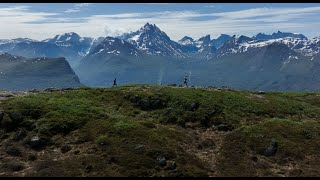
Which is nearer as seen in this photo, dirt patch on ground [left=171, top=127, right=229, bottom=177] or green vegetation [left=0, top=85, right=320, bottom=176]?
green vegetation [left=0, top=85, right=320, bottom=176]

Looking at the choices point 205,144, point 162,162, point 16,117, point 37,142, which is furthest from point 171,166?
point 16,117

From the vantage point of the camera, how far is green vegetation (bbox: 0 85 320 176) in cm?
4762

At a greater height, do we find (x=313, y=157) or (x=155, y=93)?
(x=155, y=93)

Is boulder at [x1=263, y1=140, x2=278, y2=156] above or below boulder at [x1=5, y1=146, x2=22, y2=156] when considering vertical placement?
below

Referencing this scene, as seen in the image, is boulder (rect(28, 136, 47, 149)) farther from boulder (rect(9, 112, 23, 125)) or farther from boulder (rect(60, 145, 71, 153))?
boulder (rect(9, 112, 23, 125))

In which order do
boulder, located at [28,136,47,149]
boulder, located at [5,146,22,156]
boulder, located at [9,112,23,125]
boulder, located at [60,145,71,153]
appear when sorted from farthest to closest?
boulder, located at [9,112,23,125], boulder, located at [28,136,47,149], boulder, located at [60,145,71,153], boulder, located at [5,146,22,156]

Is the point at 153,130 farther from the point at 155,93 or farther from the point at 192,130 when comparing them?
the point at 155,93

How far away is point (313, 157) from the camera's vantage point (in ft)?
Result: 172

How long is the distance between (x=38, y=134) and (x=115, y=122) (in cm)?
1067

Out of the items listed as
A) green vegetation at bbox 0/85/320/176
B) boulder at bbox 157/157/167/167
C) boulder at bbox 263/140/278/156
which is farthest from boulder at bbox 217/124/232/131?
boulder at bbox 157/157/167/167

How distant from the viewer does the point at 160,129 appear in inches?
2264

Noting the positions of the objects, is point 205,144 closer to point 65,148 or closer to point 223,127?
point 223,127

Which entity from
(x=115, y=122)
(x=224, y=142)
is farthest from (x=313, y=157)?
(x=115, y=122)

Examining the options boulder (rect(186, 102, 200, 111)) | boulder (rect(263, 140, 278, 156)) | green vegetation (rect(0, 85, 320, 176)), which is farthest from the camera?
boulder (rect(186, 102, 200, 111))
